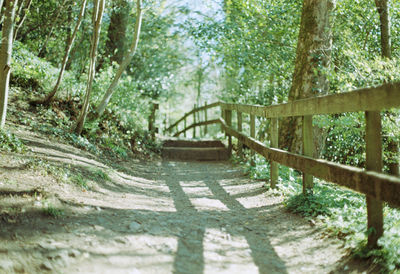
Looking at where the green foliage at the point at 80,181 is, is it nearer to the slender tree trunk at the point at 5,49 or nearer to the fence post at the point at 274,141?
the slender tree trunk at the point at 5,49

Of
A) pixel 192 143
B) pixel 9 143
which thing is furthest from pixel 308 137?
pixel 192 143

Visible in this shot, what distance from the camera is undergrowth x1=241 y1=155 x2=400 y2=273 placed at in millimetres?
2934

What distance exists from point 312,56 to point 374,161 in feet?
16.0

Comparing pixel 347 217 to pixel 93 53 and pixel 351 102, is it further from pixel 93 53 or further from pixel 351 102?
pixel 93 53

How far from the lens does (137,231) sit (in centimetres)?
365

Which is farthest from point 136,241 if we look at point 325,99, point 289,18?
point 289,18

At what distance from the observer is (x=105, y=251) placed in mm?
3082

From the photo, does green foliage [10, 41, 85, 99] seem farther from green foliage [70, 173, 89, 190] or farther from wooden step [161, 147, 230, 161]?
green foliage [70, 173, 89, 190]

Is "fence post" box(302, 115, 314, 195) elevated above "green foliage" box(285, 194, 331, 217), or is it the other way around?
"fence post" box(302, 115, 314, 195)

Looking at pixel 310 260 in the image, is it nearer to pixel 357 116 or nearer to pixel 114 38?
pixel 357 116

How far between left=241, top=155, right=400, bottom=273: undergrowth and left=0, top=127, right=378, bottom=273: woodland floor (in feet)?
0.42

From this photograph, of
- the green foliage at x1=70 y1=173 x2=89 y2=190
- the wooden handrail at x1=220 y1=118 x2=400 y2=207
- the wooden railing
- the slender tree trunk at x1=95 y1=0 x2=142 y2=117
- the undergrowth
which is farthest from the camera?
the slender tree trunk at x1=95 y1=0 x2=142 y2=117

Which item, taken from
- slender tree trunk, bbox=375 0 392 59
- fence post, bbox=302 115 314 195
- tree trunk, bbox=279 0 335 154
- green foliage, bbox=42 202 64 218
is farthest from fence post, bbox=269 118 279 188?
green foliage, bbox=42 202 64 218

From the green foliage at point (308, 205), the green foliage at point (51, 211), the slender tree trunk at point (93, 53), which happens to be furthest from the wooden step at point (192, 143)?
the green foliage at point (51, 211)
